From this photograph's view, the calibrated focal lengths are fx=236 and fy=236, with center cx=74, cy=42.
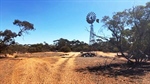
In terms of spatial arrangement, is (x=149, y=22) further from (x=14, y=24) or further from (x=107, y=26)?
(x=14, y=24)

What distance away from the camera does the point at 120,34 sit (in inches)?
969

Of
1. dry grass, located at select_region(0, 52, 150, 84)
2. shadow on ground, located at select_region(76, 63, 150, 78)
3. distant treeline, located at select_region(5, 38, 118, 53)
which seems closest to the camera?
dry grass, located at select_region(0, 52, 150, 84)

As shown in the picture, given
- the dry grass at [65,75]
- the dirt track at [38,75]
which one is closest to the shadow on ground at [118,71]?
the dry grass at [65,75]

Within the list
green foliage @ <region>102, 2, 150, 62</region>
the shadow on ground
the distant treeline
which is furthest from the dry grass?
the distant treeline

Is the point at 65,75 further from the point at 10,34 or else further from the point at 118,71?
the point at 10,34

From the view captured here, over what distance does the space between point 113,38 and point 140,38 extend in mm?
2807

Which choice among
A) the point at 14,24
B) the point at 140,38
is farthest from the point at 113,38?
the point at 14,24

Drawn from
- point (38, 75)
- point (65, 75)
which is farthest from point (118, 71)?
point (38, 75)

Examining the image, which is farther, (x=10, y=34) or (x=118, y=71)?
(x=10, y=34)

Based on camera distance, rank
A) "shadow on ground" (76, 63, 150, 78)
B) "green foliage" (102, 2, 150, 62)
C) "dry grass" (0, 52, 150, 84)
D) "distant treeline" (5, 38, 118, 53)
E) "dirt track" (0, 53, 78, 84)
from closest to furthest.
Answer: "dirt track" (0, 53, 78, 84) → "dry grass" (0, 52, 150, 84) → "shadow on ground" (76, 63, 150, 78) → "green foliage" (102, 2, 150, 62) → "distant treeline" (5, 38, 118, 53)

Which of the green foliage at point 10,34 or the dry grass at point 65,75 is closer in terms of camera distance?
the dry grass at point 65,75

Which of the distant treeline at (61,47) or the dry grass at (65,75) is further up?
the distant treeline at (61,47)

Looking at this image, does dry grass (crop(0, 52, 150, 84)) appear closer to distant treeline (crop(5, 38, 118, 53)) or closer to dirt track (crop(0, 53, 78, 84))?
dirt track (crop(0, 53, 78, 84))

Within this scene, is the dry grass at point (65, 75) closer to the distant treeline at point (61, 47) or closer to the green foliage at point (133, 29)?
the green foliage at point (133, 29)
